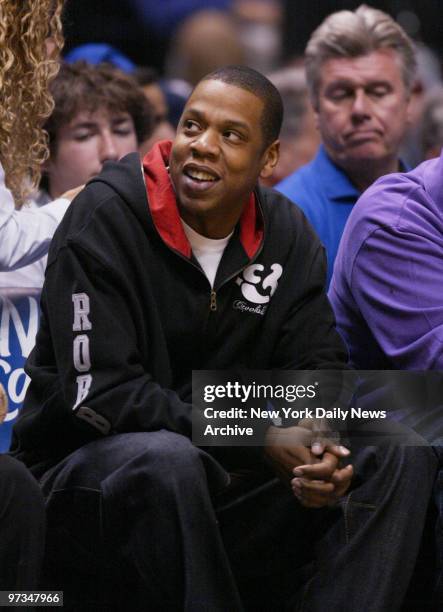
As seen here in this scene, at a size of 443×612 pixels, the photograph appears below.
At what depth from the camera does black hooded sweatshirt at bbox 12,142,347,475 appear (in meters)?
2.96

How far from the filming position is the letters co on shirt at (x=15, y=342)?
3.47 metres

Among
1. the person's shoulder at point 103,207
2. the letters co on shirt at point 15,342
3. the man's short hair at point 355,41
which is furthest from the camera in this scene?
the man's short hair at point 355,41

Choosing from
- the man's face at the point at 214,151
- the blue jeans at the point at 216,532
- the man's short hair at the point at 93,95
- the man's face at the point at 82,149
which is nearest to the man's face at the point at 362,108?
the man's short hair at the point at 93,95

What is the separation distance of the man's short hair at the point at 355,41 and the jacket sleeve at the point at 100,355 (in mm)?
1732

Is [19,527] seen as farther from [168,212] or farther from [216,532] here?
[168,212]

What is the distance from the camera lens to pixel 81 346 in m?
2.96

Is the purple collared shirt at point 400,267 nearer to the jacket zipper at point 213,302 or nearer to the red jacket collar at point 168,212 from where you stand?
the red jacket collar at point 168,212

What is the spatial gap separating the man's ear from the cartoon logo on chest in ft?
0.78

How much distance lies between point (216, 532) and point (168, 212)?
76 cm

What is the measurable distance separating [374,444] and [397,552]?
261 mm

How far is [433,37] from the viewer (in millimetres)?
6484

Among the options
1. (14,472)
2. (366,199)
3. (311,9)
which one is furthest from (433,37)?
(14,472)

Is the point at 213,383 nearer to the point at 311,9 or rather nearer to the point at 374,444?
the point at 374,444

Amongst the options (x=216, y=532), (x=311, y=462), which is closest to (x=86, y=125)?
(x=311, y=462)
